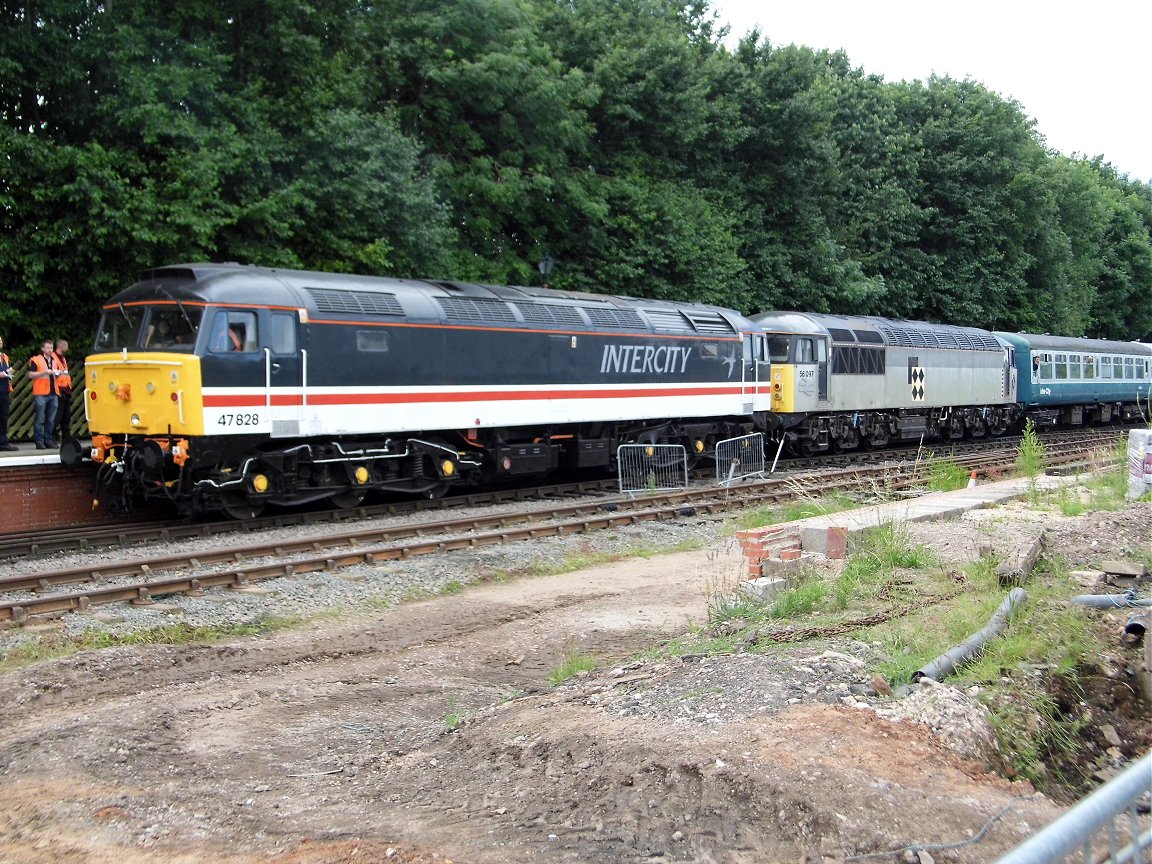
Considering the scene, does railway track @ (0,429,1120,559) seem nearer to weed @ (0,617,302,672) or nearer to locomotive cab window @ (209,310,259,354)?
locomotive cab window @ (209,310,259,354)

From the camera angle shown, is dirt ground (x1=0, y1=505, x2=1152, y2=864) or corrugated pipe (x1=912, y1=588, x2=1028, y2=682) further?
corrugated pipe (x1=912, y1=588, x2=1028, y2=682)

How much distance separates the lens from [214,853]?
4812 mm

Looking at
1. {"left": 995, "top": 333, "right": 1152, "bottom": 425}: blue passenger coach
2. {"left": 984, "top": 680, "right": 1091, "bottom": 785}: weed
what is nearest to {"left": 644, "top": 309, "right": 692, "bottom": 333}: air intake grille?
{"left": 984, "top": 680, "right": 1091, "bottom": 785}: weed

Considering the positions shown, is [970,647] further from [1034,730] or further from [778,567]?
[778,567]

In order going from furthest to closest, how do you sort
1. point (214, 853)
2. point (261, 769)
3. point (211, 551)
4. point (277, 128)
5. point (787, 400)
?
point (787, 400)
point (277, 128)
point (211, 551)
point (261, 769)
point (214, 853)

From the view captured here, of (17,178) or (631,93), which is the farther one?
(631,93)

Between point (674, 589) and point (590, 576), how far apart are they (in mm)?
1426

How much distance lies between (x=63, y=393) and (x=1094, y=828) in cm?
1762

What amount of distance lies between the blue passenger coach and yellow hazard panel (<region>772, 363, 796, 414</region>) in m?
11.6

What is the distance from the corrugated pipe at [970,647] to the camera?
20.7ft

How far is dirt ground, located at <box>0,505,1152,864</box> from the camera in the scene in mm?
4613

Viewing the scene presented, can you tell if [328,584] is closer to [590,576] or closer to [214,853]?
[590,576]

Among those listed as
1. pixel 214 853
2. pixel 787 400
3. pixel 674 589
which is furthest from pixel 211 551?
pixel 787 400

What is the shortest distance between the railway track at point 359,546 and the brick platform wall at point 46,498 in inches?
152
